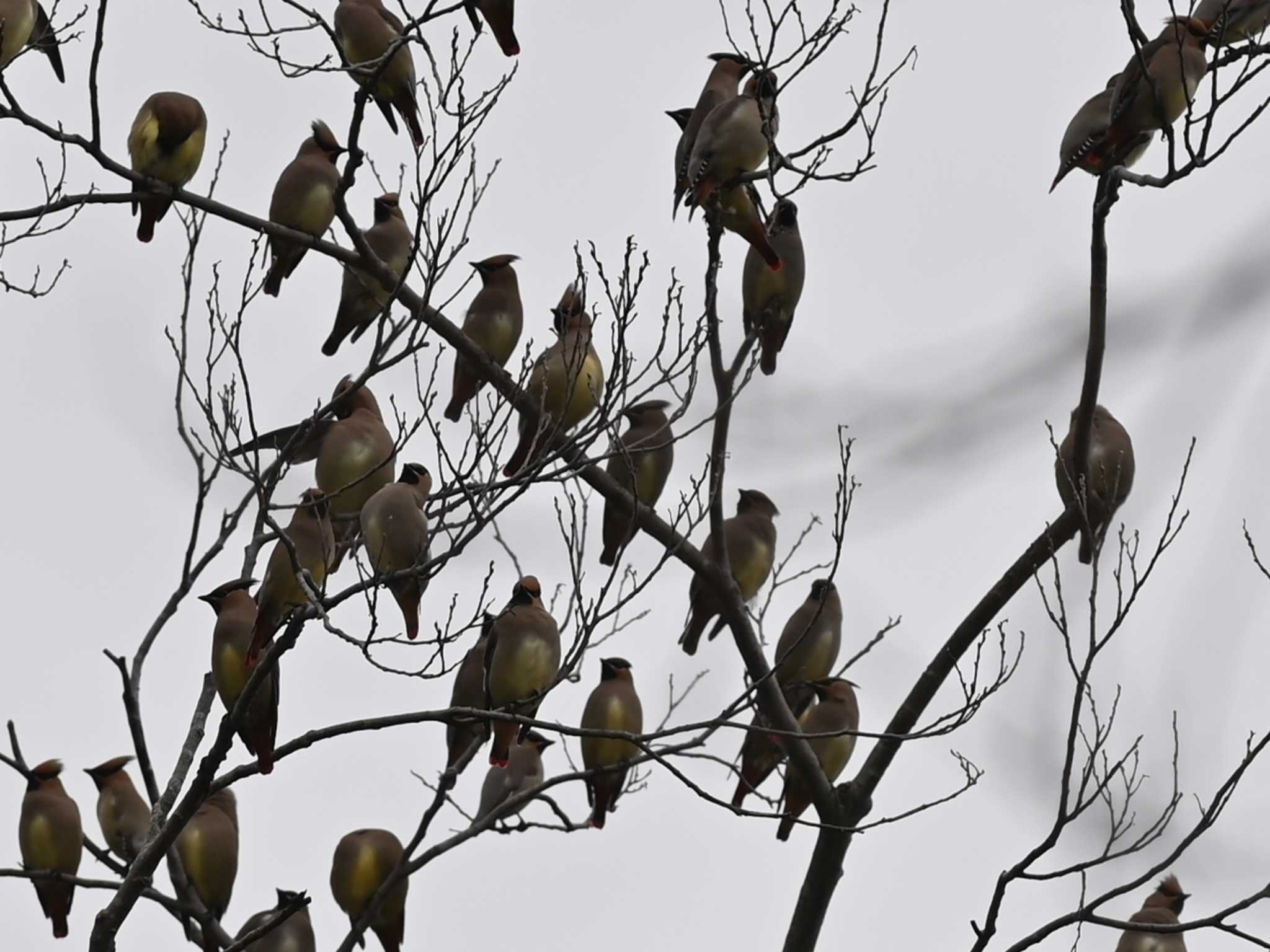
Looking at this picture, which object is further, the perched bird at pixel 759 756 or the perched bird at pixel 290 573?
the perched bird at pixel 759 756

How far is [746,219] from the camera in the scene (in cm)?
648

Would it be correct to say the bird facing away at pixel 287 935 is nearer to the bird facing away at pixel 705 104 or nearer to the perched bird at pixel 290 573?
the perched bird at pixel 290 573

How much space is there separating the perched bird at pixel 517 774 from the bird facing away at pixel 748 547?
1.03m

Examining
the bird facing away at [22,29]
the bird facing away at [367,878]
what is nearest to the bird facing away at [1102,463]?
the bird facing away at [367,878]

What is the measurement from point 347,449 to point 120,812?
2.07 meters

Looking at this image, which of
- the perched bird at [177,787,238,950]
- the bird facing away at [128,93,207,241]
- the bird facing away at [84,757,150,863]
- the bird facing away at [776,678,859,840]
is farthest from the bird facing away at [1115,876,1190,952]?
the bird facing away at [128,93,207,241]

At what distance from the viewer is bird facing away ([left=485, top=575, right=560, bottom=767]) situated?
20.3ft

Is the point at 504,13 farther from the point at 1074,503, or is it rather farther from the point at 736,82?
the point at 1074,503

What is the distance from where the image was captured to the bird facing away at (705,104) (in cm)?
655

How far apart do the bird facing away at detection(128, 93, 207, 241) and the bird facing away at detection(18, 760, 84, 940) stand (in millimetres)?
2287

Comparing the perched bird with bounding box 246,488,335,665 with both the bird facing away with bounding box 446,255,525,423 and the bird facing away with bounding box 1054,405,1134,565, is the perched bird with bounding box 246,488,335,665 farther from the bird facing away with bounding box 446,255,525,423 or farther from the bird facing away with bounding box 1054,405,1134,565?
the bird facing away with bounding box 1054,405,1134,565

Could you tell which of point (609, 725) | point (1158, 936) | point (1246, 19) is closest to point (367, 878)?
point (609, 725)

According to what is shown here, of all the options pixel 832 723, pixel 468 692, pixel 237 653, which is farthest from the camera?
pixel 832 723

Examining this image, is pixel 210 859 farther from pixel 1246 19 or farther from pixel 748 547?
pixel 1246 19
